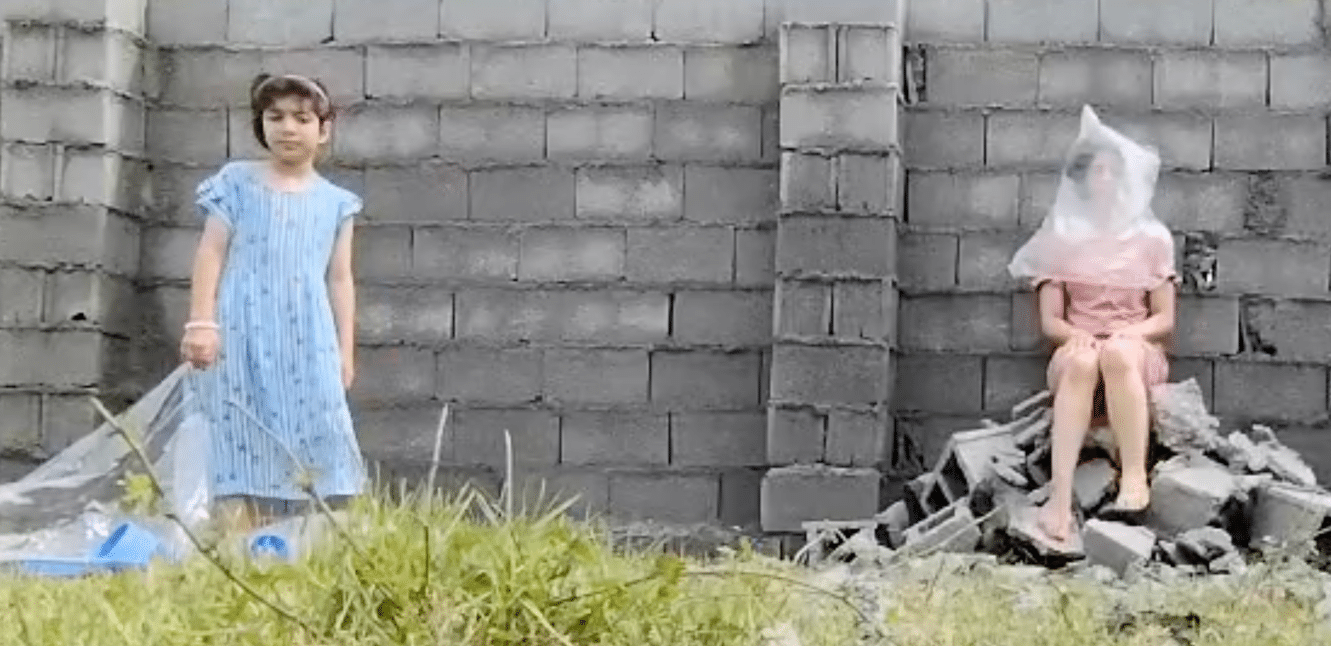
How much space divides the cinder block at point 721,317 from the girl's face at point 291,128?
5.12 feet

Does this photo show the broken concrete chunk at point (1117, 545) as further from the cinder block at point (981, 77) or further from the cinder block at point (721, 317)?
the cinder block at point (981, 77)

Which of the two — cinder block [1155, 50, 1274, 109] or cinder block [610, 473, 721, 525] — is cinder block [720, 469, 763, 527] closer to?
cinder block [610, 473, 721, 525]

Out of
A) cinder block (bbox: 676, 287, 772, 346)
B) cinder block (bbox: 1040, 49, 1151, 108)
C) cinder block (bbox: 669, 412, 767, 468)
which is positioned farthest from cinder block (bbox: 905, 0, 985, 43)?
cinder block (bbox: 669, 412, 767, 468)

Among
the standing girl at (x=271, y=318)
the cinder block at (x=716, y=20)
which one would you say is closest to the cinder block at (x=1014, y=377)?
the cinder block at (x=716, y=20)

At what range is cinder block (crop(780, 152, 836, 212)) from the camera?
5.60 metres

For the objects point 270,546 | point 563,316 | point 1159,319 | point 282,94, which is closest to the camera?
point 270,546

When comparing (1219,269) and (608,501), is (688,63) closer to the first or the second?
(608,501)

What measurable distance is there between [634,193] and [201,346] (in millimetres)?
1798

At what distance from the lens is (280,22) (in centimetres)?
601

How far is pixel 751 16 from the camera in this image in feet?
19.2

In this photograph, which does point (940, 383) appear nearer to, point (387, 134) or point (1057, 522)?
point (1057, 522)

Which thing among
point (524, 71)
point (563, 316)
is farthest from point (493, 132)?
point (563, 316)

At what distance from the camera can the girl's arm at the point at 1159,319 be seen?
209 inches

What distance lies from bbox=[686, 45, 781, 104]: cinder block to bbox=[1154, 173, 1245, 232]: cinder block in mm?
1234
